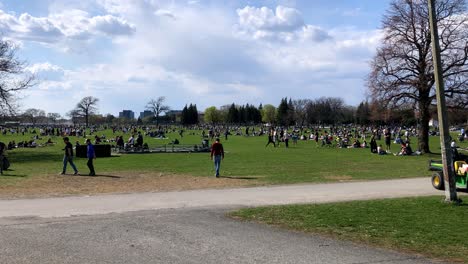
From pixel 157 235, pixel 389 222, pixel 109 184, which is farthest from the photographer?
pixel 109 184

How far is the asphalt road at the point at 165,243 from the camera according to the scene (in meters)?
7.02

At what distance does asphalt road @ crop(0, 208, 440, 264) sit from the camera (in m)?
7.02

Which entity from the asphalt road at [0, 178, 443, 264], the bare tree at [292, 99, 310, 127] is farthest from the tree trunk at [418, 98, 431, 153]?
the bare tree at [292, 99, 310, 127]

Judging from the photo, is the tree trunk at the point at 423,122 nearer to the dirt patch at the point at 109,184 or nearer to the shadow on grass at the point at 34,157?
the dirt patch at the point at 109,184

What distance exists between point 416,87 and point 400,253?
2737 centimetres

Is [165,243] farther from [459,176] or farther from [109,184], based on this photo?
[459,176]

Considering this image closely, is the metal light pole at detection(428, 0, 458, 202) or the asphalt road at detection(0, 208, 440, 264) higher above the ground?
the metal light pole at detection(428, 0, 458, 202)

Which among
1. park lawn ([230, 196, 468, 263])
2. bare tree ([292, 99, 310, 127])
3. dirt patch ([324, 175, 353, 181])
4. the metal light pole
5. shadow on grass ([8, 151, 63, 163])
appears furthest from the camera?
bare tree ([292, 99, 310, 127])

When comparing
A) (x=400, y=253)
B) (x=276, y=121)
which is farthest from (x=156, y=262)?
(x=276, y=121)

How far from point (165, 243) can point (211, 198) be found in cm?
582

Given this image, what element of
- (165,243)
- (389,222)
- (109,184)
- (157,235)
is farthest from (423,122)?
(165,243)

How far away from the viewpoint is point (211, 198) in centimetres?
1381

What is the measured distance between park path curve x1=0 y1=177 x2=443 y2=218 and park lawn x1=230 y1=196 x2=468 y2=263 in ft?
4.72

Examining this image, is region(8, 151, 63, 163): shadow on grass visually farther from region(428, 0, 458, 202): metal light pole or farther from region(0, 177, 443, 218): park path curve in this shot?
region(428, 0, 458, 202): metal light pole
